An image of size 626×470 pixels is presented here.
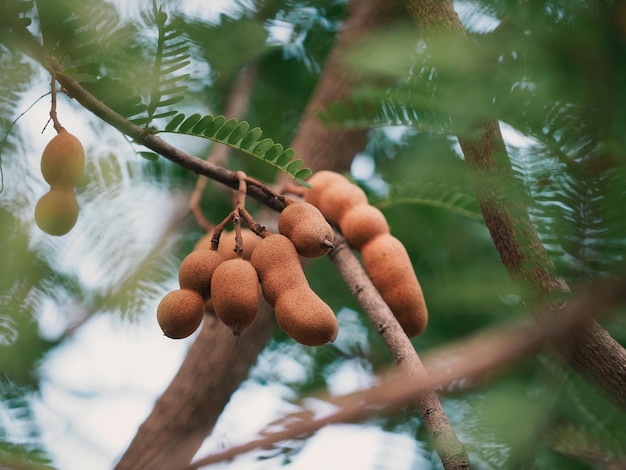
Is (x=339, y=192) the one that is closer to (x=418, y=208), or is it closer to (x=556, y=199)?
(x=418, y=208)

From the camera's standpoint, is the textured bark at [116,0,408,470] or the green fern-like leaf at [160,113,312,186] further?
the textured bark at [116,0,408,470]

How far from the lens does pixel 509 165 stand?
0.38 meters

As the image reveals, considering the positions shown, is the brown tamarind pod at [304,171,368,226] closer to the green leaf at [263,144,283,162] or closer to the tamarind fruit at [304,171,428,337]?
the tamarind fruit at [304,171,428,337]

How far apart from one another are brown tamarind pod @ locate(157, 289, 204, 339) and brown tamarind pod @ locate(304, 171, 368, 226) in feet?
0.99

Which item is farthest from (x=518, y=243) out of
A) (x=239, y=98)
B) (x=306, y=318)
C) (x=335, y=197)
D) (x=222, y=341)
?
(x=239, y=98)

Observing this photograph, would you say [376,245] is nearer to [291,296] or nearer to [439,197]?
[439,197]

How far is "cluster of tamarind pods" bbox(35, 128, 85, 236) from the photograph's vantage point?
644mm

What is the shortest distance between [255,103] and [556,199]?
4.25 feet

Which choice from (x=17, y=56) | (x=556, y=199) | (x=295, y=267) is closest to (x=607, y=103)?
(x=556, y=199)

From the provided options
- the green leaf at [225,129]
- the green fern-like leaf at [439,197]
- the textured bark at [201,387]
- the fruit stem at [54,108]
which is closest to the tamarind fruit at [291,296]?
the green leaf at [225,129]

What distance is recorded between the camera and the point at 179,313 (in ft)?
2.00

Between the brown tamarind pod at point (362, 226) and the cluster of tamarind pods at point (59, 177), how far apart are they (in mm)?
337

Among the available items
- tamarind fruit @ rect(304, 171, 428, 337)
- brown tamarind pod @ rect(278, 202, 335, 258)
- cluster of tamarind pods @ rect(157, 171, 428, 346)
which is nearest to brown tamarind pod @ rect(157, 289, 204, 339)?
cluster of tamarind pods @ rect(157, 171, 428, 346)

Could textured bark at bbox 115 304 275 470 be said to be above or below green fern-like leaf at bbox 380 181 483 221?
below
